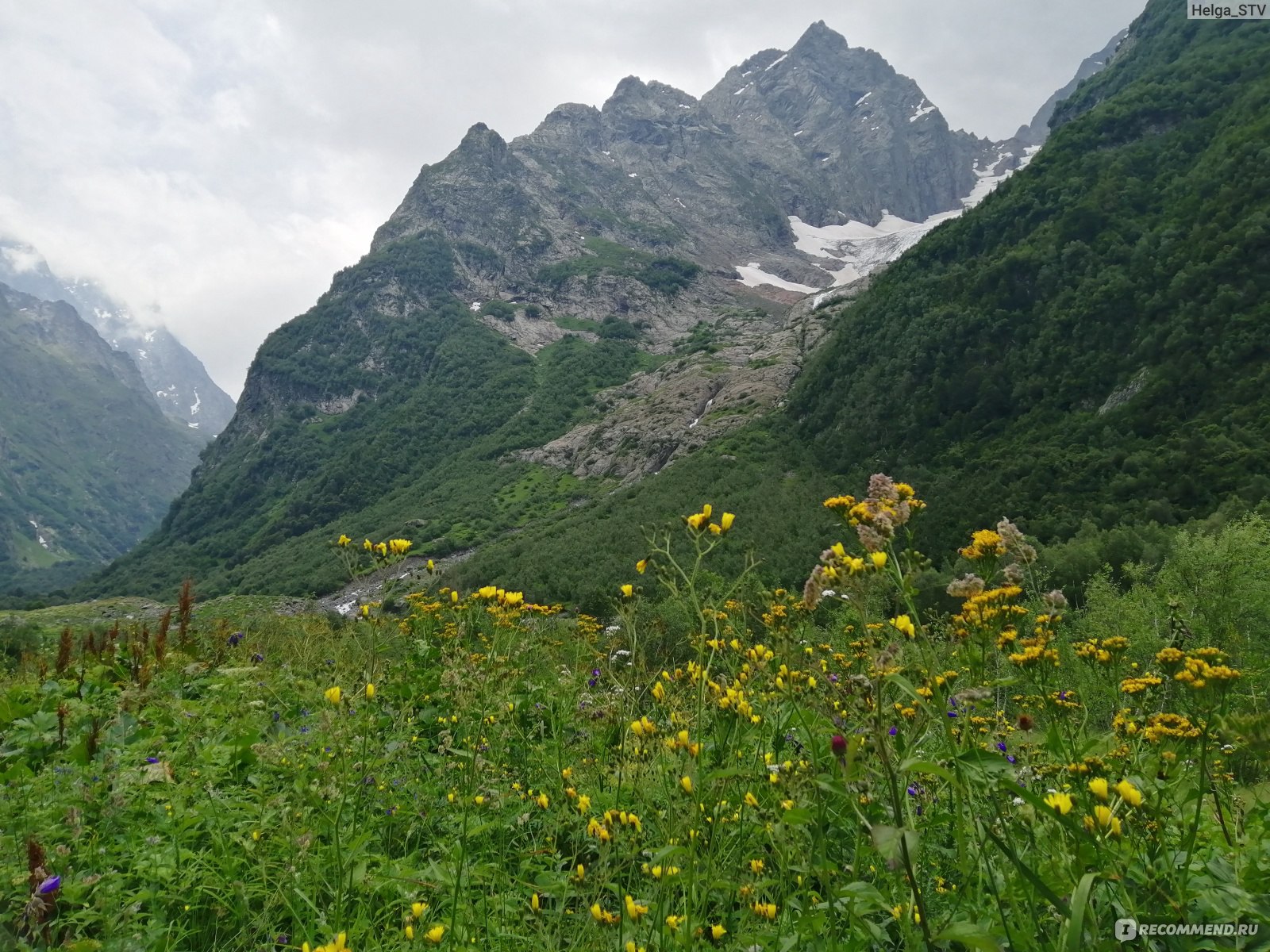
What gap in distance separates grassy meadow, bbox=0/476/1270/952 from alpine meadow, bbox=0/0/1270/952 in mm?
39

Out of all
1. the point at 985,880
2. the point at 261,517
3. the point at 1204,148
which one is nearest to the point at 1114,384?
the point at 1204,148

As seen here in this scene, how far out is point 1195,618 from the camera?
1798 cm

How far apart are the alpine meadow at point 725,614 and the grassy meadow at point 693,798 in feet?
0.13

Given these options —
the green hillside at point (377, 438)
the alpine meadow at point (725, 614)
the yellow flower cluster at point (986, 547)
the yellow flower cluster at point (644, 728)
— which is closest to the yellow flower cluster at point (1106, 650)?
the alpine meadow at point (725, 614)

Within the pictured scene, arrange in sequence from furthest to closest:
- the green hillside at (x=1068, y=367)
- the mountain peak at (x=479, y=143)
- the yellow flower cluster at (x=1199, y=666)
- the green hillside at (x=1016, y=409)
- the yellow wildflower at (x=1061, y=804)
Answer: the mountain peak at (x=479, y=143) → the green hillside at (x=1016, y=409) → the green hillside at (x=1068, y=367) → the yellow flower cluster at (x=1199, y=666) → the yellow wildflower at (x=1061, y=804)

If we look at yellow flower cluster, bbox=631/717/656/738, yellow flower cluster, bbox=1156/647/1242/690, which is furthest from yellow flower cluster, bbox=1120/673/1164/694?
yellow flower cluster, bbox=631/717/656/738

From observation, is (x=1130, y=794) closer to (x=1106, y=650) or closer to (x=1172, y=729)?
(x=1172, y=729)

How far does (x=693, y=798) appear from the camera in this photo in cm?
223

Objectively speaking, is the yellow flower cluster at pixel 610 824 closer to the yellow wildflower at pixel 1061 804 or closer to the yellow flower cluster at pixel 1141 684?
the yellow wildflower at pixel 1061 804

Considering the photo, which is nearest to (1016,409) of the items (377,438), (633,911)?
(633,911)

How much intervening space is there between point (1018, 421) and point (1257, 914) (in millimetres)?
69316

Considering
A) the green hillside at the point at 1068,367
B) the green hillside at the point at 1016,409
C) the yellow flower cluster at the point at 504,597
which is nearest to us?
the yellow flower cluster at the point at 504,597

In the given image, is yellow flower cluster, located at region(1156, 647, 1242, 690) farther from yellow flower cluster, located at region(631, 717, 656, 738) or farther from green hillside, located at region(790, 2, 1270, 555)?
green hillside, located at region(790, 2, 1270, 555)

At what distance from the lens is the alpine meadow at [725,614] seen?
7.29 feet
